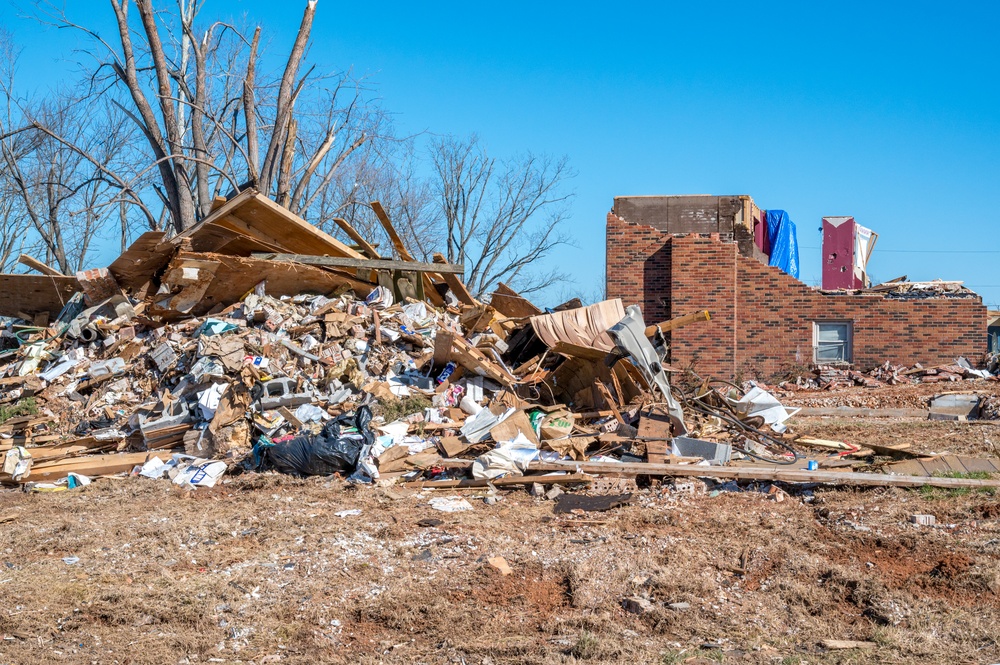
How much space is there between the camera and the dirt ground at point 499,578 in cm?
456

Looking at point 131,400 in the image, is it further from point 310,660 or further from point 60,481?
point 310,660

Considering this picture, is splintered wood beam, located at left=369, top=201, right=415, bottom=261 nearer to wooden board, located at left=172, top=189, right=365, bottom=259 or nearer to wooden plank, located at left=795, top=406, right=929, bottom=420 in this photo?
wooden board, located at left=172, top=189, right=365, bottom=259

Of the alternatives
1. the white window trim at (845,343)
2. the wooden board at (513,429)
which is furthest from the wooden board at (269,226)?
the white window trim at (845,343)

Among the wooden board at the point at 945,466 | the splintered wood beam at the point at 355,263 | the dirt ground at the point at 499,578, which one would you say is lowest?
the dirt ground at the point at 499,578

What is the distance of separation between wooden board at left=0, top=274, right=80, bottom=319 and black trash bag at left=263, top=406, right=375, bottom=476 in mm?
6027

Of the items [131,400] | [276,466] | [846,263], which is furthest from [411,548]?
[846,263]

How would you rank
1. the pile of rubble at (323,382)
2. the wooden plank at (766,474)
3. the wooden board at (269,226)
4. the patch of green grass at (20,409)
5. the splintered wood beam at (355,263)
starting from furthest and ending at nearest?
the splintered wood beam at (355,263) → the wooden board at (269,226) → the patch of green grass at (20,409) → the pile of rubble at (323,382) → the wooden plank at (766,474)

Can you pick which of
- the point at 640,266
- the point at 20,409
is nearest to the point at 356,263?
the point at 20,409

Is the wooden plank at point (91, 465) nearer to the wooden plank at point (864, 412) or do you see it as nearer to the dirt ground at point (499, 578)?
the dirt ground at point (499, 578)

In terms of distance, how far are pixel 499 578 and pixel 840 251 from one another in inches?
806

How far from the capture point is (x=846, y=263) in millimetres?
23375

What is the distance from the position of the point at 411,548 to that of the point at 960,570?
3763 millimetres

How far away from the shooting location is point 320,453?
8.63 meters

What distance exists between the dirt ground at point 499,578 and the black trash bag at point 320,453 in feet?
1.83
